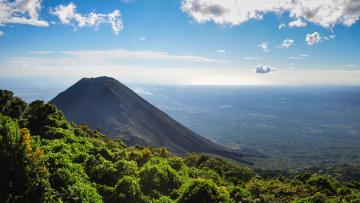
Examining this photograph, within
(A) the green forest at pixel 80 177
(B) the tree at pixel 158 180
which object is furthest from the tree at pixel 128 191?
(B) the tree at pixel 158 180

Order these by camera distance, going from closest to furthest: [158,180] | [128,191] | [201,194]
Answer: [128,191]
[201,194]
[158,180]

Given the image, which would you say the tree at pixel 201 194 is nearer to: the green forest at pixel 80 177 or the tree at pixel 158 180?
the green forest at pixel 80 177

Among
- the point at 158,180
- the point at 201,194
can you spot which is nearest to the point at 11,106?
the point at 158,180

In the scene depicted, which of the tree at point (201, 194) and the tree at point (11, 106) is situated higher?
the tree at point (11, 106)

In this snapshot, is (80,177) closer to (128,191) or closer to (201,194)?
(128,191)

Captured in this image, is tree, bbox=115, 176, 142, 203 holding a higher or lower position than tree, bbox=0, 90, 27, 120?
lower

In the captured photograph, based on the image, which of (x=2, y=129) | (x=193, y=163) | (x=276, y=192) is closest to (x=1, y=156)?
(x=2, y=129)

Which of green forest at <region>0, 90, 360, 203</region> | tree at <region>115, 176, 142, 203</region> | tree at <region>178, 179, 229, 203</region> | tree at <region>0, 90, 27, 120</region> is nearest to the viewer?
green forest at <region>0, 90, 360, 203</region>

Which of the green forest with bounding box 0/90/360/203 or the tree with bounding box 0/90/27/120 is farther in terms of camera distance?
the tree with bounding box 0/90/27/120

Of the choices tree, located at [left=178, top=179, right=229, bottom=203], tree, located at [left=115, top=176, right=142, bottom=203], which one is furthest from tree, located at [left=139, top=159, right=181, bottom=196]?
tree, located at [left=178, top=179, right=229, bottom=203]

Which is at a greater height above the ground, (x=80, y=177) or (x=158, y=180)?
(x=80, y=177)

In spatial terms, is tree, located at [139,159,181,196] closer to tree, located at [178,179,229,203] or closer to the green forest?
the green forest
